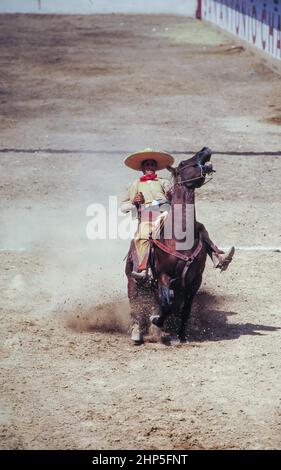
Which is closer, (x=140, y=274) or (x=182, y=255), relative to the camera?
(x=182, y=255)

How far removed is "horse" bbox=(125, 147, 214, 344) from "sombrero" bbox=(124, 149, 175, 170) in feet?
1.44

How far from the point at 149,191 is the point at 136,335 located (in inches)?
58.4

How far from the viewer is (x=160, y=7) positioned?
147ft

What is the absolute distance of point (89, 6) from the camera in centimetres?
4531

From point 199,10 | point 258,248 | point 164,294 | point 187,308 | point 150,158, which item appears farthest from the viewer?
point 199,10

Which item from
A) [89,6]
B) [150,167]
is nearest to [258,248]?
[150,167]

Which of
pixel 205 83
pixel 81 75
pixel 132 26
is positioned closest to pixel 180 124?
pixel 205 83

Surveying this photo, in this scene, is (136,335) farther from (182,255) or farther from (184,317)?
(182,255)

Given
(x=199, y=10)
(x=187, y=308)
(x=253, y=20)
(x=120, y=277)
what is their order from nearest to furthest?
(x=187, y=308) → (x=120, y=277) → (x=253, y=20) → (x=199, y=10)

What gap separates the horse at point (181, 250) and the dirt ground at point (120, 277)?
48cm

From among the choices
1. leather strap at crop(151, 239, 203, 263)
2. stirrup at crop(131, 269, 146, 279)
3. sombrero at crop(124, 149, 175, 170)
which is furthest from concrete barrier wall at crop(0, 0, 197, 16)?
leather strap at crop(151, 239, 203, 263)

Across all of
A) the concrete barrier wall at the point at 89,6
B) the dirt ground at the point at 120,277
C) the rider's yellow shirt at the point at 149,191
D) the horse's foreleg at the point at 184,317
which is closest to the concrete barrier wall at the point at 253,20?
the dirt ground at the point at 120,277

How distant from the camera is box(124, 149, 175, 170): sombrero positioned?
10000 mm

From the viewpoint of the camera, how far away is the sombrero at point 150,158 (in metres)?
10.0
